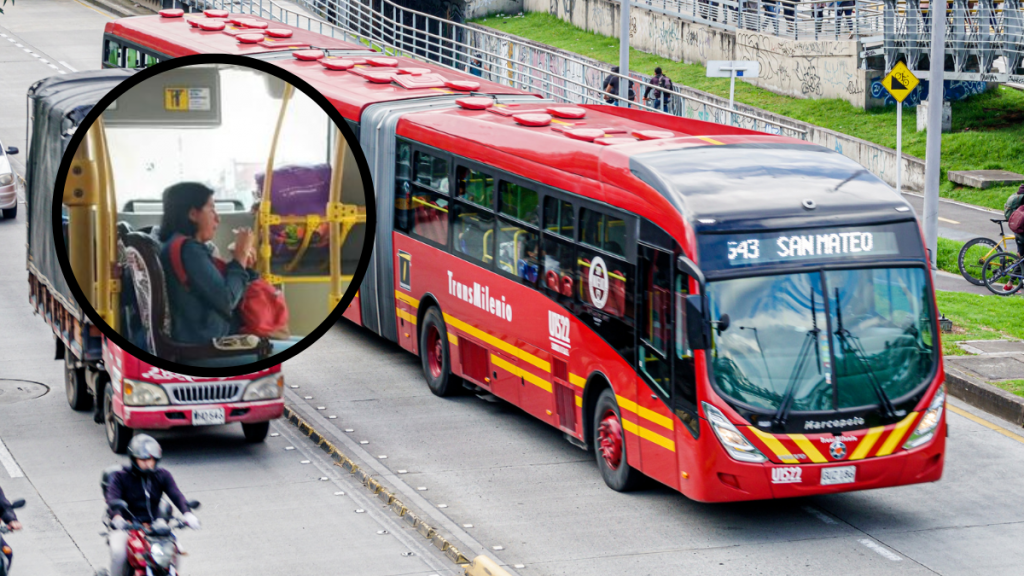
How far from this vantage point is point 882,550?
1109 centimetres

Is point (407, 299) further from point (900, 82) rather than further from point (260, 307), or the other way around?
point (260, 307)

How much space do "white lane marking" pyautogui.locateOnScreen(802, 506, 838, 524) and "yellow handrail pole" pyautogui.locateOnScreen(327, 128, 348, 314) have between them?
10.2 meters

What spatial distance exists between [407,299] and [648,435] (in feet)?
18.7

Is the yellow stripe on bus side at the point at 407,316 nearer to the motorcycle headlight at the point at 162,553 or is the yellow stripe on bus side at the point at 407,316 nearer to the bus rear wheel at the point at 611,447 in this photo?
the bus rear wheel at the point at 611,447

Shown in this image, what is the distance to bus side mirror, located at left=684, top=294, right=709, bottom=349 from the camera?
430 inches

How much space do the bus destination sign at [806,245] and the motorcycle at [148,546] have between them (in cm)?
480

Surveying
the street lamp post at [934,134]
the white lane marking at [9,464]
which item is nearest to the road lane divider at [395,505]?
the white lane marking at [9,464]

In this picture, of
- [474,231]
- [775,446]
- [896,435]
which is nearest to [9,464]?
[474,231]

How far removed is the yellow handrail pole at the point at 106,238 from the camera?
2236 millimetres

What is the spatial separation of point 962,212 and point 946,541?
17931mm

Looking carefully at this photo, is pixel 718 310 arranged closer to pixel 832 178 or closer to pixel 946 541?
pixel 832 178

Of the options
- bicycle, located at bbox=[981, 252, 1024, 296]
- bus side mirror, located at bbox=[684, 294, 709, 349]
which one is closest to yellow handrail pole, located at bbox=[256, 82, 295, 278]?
bus side mirror, located at bbox=[684, 294, 709, 349]

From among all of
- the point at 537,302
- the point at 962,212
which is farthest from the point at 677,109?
the point at 537,302

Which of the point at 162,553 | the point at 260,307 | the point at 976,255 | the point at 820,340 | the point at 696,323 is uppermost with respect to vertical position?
the point at 260,307
